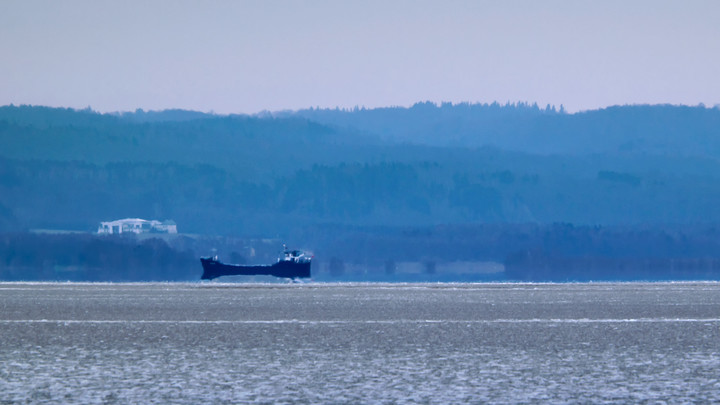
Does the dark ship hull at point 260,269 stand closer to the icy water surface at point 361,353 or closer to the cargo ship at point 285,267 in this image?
the cargo ship at point 285,267

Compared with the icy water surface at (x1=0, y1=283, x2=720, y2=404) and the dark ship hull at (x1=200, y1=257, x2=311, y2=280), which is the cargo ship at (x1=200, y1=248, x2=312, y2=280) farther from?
the icy water surface at (x1=0, y1=283, x2=720, y2=404)

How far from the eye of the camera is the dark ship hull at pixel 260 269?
97.3 m

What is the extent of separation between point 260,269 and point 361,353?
86.1 metres

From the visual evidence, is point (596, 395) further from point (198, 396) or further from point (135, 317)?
point (135, 317)

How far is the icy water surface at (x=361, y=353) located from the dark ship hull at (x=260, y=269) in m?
69.9

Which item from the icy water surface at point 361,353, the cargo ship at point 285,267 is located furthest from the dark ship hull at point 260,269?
the icy water surface at point 361,353

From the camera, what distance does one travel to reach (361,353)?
15266 mm

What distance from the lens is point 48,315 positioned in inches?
927

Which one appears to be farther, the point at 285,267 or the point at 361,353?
the point at 285,267

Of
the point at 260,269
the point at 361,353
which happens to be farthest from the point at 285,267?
the point at 361,353

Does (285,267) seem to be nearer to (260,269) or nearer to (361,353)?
(260,269)

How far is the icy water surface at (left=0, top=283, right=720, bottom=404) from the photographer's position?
38.0ft

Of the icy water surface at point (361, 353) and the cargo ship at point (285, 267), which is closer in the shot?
the icy water surface at point (361, 353)

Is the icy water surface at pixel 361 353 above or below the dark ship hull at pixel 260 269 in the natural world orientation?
below
